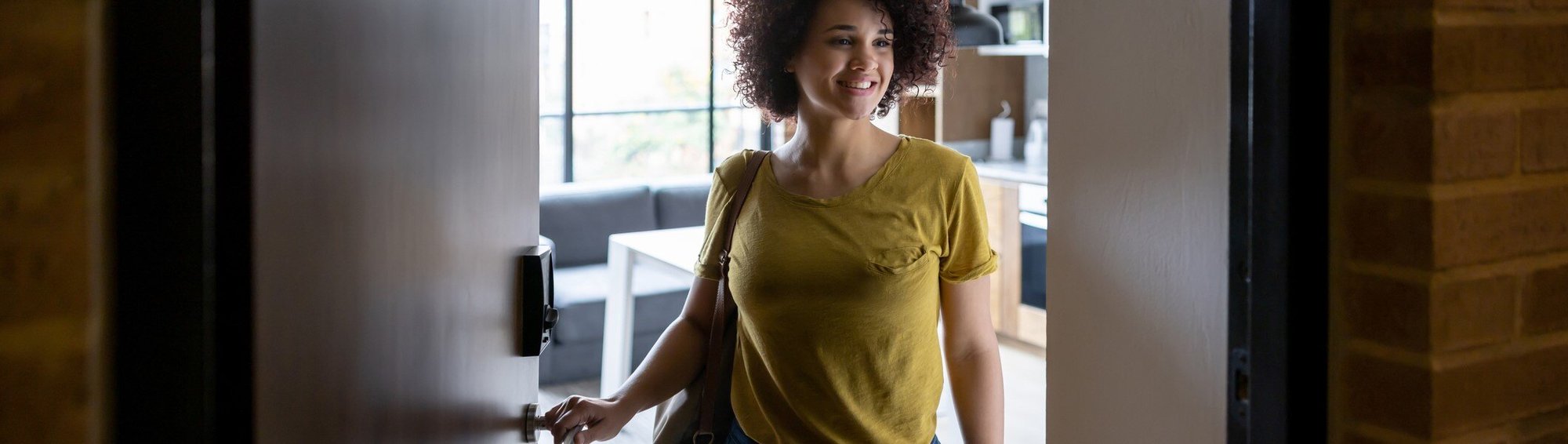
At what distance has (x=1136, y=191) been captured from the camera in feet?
3.81

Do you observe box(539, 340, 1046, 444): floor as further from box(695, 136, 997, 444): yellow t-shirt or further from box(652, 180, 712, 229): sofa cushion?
box(695, 136, 997, 444): yellow t-shirt

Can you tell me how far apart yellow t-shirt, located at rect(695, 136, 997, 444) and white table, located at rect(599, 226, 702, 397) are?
222cm

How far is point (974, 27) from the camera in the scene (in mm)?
3416

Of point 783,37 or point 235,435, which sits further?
point 783,37

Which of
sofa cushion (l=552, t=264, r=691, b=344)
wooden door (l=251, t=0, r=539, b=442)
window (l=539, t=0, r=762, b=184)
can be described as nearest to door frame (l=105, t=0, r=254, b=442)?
wooden door (l=251, t=0, r=539, b=442)

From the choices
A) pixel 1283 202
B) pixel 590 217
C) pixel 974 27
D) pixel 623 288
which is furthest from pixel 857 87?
pixel 590 217

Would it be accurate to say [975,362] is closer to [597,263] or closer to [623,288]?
[623,288]

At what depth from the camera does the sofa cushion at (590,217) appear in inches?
200

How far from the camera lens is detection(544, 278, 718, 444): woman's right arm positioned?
1.50m

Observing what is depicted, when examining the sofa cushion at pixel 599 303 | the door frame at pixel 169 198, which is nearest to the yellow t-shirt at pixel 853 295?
the door frame at pixel 169 198

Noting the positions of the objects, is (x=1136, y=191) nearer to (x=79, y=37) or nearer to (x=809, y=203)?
(x=809, y=203)

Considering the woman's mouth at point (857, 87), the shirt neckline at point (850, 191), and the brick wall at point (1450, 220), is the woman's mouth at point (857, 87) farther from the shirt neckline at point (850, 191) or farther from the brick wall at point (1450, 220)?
the brick wall at point (1450, 220)

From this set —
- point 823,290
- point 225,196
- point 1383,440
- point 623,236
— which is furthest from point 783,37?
point 623,236

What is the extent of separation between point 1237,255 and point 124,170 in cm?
72
